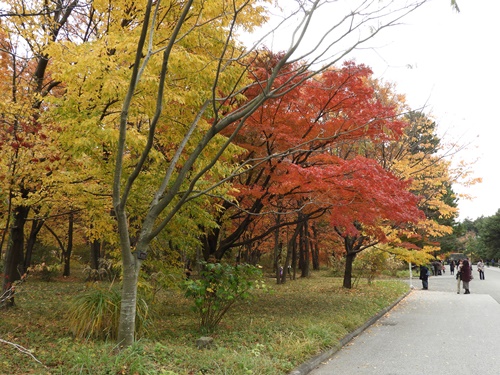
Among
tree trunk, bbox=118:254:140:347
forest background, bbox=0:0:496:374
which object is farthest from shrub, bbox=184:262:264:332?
tree trunk, bbox=118:254:140:347

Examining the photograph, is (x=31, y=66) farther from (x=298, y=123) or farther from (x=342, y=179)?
(x=342, y=179)

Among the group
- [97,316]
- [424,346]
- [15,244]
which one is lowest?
[424,346]

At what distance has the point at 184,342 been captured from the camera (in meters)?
6.39

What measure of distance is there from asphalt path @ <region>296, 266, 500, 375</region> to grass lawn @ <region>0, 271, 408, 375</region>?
0.45 metres

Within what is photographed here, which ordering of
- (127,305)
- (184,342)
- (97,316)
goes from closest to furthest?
(127,305)
(97,316)
(184,342)

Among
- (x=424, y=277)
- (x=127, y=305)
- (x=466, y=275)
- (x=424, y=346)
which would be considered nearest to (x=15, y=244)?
(x=127, y=305)

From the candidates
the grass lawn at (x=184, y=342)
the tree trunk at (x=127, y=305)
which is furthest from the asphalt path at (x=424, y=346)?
the tree trunk at (x=127, y=305)

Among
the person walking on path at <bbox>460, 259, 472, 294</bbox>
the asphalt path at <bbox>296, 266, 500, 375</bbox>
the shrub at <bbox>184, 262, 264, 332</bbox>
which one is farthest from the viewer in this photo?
the person walking on path at <bbox>460, 259, 472, 294</bbox>

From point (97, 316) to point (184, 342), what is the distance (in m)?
1.46

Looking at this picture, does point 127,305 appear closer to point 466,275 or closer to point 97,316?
point 97,316

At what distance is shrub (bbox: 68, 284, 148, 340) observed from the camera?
5.97 meters

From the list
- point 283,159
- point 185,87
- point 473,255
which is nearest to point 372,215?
point 283,159

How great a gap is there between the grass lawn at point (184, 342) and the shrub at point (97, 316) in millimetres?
204

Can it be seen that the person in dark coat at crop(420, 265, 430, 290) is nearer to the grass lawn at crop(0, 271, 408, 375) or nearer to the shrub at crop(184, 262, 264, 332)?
the grass lawn at crop(0, 271, 408, 375)
